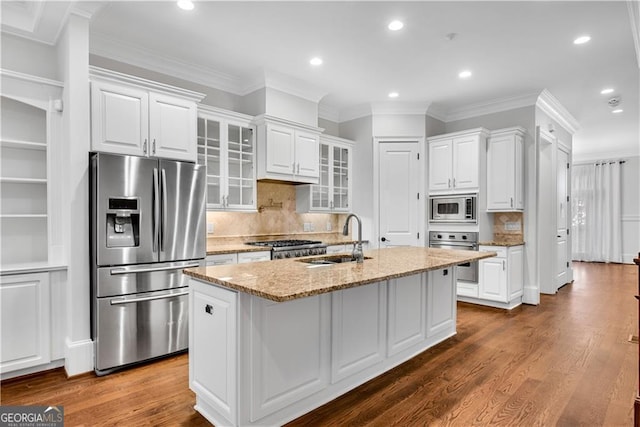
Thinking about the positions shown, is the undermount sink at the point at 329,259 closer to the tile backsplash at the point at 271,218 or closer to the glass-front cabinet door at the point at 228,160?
the glass-front cabinet door at the point at 228,160

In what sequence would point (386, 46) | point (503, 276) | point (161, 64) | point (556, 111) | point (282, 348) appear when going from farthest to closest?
point (556, 111) < point (503, 276) < point (161, 64) < point (386, 46) < point (282, 348)

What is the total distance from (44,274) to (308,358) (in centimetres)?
219

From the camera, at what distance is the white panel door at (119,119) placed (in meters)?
2.86

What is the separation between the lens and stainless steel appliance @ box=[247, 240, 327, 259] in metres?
3.99

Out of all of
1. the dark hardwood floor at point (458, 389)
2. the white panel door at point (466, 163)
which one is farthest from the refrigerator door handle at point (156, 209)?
the white panel door at point (466, 163)

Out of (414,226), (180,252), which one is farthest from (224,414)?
(414,226)

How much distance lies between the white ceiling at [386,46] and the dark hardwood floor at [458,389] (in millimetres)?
2848

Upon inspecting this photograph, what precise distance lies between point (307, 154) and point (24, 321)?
3.32m

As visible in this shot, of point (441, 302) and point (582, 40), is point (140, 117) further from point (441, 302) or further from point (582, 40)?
point (582, 40)

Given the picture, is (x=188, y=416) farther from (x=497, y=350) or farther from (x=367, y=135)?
(x=367, y=135)

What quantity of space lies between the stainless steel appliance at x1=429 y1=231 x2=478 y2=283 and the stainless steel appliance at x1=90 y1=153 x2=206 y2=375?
3465mm

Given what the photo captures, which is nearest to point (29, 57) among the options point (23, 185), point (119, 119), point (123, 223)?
point (119, 119)

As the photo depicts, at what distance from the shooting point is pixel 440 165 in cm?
521

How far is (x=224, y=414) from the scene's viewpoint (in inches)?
77.2
